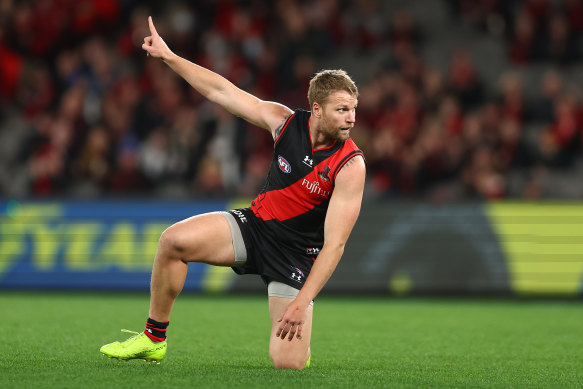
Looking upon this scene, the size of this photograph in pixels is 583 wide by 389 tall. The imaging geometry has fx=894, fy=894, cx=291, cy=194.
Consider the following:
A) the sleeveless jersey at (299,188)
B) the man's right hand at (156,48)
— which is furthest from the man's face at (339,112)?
the man's right hand at (156,48)

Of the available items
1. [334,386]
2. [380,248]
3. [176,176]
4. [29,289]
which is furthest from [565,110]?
[334,386]

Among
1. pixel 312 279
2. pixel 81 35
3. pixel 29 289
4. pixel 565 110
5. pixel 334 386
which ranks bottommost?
pixel 29 289

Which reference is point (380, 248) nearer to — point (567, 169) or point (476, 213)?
point (476, 213)

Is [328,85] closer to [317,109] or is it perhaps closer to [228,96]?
[317,109]

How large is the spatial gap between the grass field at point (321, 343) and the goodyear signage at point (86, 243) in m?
0.33

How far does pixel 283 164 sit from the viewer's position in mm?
6145

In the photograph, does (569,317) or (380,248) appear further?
(380,248)

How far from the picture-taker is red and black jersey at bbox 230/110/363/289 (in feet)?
19.8

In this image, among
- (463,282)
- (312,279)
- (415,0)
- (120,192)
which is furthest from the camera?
(415,0)

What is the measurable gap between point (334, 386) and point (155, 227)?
24.0ft

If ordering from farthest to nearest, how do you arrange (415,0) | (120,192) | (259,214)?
(415,0) → (120,192) → (259,214)

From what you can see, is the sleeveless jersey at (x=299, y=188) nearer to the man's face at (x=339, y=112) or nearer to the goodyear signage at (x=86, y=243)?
the man's face at (x=339, y=112)

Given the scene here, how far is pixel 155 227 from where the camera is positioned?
12141 mm

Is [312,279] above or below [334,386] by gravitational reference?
above
